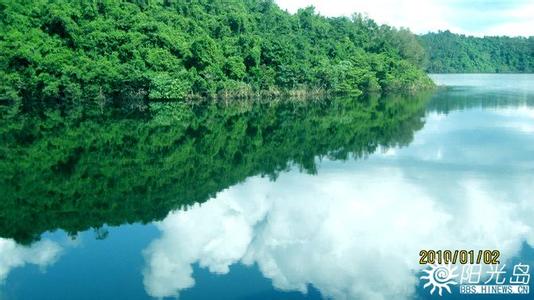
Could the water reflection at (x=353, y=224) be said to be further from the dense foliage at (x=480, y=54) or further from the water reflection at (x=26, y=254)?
the dense foliage at (x=480, y=54)

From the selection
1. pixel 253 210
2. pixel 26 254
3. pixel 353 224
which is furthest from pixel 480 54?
pixel 26 254

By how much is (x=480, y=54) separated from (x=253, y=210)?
152733mm

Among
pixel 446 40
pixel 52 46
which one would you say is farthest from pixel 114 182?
pixel 446 40

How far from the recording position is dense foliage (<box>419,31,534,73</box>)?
145000 mm

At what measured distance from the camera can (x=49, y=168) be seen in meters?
19.5

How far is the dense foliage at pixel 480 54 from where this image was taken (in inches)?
5709

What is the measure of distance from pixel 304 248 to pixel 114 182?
26.9ft

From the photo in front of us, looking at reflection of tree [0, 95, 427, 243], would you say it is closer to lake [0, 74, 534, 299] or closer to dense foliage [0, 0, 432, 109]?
lake [0, 74, 534, 299]

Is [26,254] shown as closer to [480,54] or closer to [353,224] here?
[353,224]

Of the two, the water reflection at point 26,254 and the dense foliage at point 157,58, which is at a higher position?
the dense foliage at point 157,58

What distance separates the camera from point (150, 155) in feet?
72.1

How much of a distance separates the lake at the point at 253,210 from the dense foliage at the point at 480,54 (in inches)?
4934

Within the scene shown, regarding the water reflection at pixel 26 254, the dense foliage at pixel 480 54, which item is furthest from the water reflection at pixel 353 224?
the dense foliage at pixel 480 54

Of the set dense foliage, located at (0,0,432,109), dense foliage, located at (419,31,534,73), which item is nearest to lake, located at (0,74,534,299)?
dense foliage, located at (0,0,432,109)
